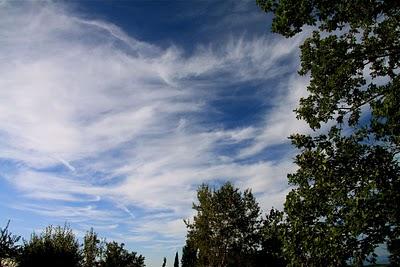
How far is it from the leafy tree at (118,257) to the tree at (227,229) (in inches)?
629

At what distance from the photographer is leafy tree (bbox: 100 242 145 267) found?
50688mm

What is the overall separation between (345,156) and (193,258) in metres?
72.3

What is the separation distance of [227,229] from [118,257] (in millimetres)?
20703

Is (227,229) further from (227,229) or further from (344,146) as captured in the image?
(344,146)

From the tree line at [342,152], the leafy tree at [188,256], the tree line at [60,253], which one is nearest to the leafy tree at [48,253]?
the tree line at [60,253]

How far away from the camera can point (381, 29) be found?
16109 millimetres

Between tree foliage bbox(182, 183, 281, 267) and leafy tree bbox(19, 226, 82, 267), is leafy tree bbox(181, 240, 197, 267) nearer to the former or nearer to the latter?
tree foliage bbox(182, 183, 281, 267)

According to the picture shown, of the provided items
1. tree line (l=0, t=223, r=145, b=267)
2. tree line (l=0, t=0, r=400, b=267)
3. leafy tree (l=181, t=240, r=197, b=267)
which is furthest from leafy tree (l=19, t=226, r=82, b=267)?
leafy tree (l=181, t=240, r=197, b=267)

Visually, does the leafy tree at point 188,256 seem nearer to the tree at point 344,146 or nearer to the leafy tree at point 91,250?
the leafy tree at point 91,250

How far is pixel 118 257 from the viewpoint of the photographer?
167ft

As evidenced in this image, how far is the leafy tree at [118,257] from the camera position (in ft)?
166

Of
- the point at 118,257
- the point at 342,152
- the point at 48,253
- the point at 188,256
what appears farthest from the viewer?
the point at 188,256

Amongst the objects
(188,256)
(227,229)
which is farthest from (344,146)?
(188,256)

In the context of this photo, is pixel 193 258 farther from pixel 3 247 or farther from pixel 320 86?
pixel 320 86
